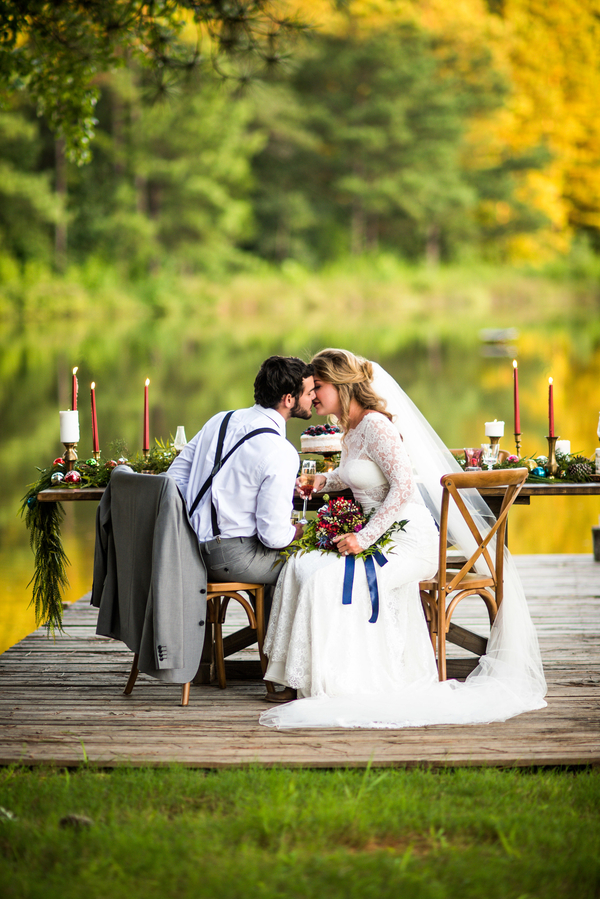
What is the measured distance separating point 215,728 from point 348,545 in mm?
900

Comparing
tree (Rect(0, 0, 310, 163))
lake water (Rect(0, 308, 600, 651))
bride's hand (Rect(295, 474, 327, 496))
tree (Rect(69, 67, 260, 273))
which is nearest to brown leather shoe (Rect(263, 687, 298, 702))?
bride's hand (Rect(295, 474, 327, 496))

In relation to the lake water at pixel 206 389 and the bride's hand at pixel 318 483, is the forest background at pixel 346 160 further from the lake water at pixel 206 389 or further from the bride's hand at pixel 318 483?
the bride's hand at pixel 318 483

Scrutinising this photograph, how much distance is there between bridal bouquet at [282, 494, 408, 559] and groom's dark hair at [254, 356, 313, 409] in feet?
1.67

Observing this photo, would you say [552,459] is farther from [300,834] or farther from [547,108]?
[547,108]

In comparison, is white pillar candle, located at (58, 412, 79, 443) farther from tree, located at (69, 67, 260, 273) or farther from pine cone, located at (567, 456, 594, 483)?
tree, located at (69, 67, 260, 273)

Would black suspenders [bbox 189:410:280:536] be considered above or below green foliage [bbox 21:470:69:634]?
above

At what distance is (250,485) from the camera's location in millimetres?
3836

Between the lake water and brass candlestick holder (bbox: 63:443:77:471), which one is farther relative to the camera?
the lake water

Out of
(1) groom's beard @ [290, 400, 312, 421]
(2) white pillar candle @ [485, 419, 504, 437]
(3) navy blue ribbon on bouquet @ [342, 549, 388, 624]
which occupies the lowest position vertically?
(3) navy blue ribbon on bouquet @ [342, 549, 388, 624]

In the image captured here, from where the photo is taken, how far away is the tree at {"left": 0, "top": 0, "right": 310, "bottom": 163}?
6.84m

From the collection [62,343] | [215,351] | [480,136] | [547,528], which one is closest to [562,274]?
[480,136]

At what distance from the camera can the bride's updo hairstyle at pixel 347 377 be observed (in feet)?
13.4

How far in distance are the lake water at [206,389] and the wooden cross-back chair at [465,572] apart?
1213 millimetres

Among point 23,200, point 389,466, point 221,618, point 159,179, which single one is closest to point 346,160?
point 159,179
